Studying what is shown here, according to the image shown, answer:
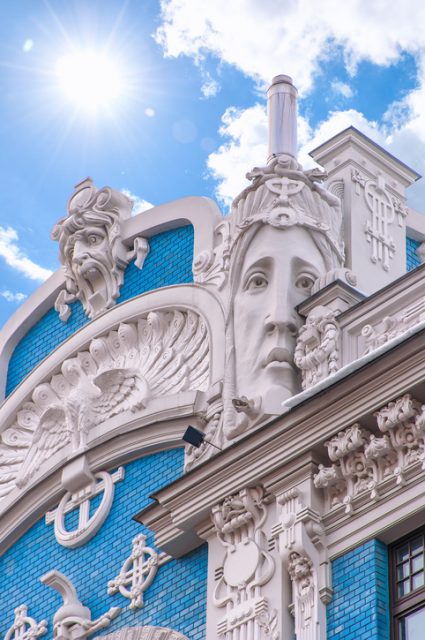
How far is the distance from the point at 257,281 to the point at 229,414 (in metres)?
1.45

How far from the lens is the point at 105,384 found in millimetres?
18234

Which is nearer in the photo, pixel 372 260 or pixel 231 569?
pixel 231 569

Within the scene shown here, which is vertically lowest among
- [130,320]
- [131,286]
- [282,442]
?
[282,442]

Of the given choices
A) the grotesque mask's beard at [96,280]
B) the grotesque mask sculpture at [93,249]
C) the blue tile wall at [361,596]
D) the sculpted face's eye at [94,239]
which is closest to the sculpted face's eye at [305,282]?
the grotesque mask sculpture at [93,249]

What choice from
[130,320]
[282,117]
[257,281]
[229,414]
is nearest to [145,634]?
[229,414]

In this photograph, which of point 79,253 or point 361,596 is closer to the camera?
point 361,596

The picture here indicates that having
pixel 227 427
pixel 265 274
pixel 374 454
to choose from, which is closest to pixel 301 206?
pixel 265 274

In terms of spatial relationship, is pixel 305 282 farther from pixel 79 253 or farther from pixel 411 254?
pixel 79 253

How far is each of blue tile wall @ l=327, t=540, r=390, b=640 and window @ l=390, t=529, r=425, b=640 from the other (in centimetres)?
7

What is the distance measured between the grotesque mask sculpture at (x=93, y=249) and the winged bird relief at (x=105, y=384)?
0.70 metres

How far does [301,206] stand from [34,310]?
437 cm

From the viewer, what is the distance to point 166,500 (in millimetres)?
15750

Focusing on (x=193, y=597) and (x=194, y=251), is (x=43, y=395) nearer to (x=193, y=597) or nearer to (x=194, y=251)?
(x=194, y=251)

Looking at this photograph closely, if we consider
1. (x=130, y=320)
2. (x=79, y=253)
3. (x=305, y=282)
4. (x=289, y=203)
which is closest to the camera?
(x=305, y=282)
